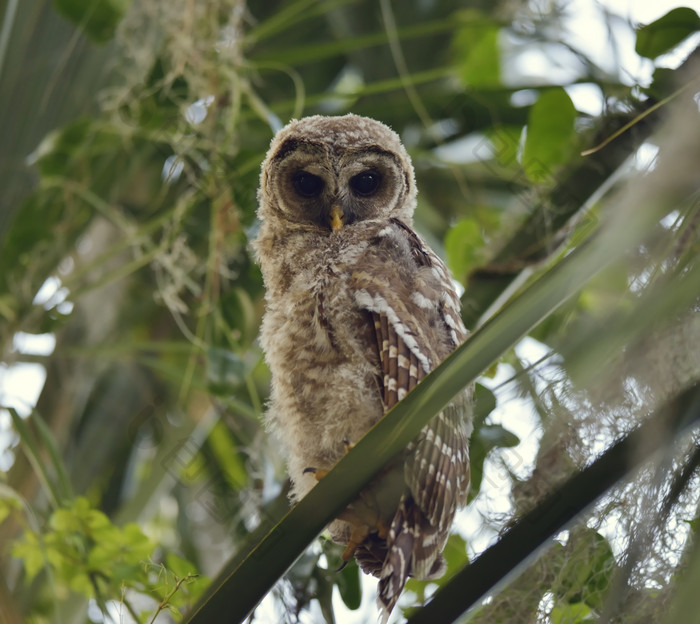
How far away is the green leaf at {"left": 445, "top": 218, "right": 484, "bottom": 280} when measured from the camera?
1.44m

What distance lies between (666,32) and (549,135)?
0.73 ft

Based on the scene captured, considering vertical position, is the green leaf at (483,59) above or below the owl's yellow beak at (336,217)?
above

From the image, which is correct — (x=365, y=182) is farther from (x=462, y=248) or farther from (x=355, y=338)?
(x=462, y=248)

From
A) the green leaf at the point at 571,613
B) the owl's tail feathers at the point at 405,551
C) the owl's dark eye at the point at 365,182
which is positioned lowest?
the green leaf at the point at 571,613

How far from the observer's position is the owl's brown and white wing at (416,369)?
0.78m

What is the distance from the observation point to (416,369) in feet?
2.96

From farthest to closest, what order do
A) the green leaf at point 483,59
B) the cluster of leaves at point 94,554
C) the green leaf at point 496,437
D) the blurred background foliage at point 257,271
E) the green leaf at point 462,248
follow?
the green leaf at point 483,59, the green leaf at point 462,248, the cluster of leaves at point 94,554, the green leaf at point 496,437, the blurred background foliage at point 257,271

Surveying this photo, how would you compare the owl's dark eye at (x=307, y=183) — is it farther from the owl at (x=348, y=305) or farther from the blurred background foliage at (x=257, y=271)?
the blurred background foliage at (x=257, y=271)

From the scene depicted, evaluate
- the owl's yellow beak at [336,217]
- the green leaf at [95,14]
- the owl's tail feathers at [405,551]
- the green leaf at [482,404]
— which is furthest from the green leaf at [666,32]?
the green leaf at [95,14]

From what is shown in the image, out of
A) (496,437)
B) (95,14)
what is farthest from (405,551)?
(95,14)

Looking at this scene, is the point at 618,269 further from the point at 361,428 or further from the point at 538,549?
the point at 361,428

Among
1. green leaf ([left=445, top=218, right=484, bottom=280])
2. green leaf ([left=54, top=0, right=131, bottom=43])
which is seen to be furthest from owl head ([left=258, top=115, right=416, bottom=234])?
green leaf ([left=54, top=0, right=131, bottom=43])

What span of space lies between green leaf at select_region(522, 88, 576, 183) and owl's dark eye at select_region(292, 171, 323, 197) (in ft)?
1.25

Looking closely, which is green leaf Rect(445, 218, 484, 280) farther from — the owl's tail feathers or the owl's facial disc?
the owl's tail feathers
